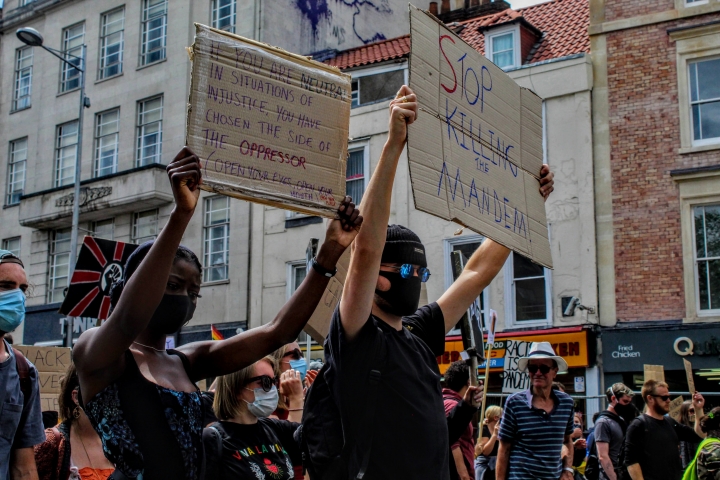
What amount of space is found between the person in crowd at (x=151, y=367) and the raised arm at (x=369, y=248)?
573 millimetres

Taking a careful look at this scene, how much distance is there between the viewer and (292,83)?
11.7ft

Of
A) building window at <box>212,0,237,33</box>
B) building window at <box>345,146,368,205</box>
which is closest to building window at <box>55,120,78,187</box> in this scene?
building window at <box>212,0,237,33</box>

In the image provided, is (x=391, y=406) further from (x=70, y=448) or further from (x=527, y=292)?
(x=527, y=292)

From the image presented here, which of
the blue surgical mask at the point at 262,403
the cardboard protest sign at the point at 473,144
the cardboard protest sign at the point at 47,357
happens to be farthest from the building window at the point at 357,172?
the blue surgical mask at the point at 262,403

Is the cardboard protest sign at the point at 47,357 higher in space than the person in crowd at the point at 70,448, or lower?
higher

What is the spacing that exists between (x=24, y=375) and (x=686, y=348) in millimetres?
15814

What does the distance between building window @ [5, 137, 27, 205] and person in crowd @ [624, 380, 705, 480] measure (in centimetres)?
2798

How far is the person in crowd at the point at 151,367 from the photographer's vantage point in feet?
8.77

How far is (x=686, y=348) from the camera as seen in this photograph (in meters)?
17.9

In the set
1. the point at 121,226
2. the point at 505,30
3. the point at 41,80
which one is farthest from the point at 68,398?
the point at 41,80

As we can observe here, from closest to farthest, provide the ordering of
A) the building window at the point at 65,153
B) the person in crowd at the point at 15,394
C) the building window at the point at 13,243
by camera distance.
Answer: the person in crowd at the point at 15,394 < the building window at the point at 65,153 < the building window at the point at 13,243

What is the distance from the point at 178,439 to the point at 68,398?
211 cm

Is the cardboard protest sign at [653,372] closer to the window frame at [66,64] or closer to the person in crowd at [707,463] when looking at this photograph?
the person in crowd at [707,463]

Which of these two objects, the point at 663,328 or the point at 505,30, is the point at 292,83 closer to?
the point at 663,328
